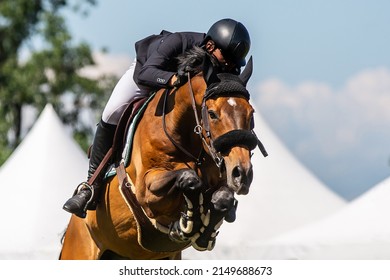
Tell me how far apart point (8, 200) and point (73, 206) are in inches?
250

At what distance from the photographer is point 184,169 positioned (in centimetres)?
596

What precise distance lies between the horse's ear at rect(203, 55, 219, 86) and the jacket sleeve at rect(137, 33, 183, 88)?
29 centimetres

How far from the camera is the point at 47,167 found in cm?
1347

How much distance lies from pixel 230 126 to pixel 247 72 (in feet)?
1.67

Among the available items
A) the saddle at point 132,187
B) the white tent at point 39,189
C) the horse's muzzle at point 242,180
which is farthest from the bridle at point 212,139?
the white tent at point 39,189

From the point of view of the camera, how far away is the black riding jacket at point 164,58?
614 centimetres

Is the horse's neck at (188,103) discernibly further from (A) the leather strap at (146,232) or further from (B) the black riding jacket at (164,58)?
(A) the leather strap at (146,232)

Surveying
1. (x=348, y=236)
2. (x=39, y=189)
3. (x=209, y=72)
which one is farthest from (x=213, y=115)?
(x=39, y=189)

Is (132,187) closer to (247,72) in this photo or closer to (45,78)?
(247,72)

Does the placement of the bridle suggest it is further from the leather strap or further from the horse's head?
the leather strap

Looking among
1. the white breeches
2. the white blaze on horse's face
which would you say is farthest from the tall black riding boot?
the white blaze on horse's face

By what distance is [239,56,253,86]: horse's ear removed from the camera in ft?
19.4

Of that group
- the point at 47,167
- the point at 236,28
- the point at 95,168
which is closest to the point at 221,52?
the point at 236,28

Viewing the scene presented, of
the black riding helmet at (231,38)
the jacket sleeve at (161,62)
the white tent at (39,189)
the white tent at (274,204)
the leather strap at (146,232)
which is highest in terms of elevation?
the black riding helmet at (231,38)
